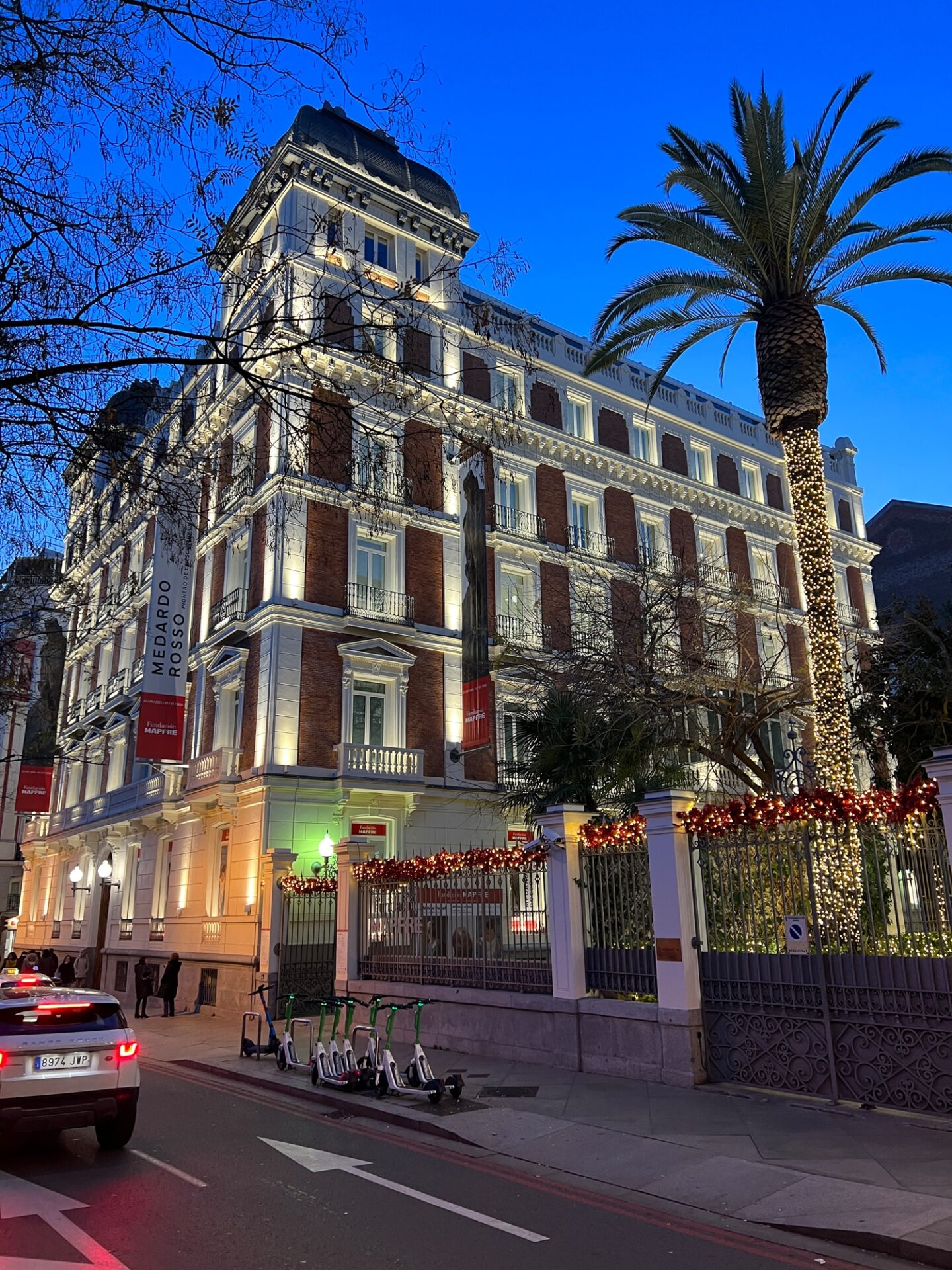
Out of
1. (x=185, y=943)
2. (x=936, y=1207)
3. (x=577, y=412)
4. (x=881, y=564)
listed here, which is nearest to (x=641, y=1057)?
(x=936, y=1207)

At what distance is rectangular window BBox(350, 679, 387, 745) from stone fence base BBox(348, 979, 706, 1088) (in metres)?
10.9

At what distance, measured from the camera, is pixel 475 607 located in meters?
28.2

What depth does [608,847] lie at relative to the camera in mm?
12484

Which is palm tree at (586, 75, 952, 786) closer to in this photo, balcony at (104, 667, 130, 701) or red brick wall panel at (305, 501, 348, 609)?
red brick wall panel at (305, 501, 348, 609)

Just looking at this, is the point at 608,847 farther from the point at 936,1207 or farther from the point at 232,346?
the point at 232,346

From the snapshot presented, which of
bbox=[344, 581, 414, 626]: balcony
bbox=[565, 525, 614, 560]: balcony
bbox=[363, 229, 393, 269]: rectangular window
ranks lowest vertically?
bbox=[344, 581, 414, 626]: balcony

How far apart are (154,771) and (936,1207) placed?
89.7 feet

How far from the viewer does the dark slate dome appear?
92.4 feet

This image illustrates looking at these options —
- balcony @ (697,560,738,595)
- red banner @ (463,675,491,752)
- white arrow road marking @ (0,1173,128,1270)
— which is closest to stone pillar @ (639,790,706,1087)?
white arrow road marking @ (0,1173,128,1270)

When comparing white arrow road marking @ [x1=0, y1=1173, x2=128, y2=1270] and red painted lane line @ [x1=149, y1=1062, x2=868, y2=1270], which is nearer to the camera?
white arrow road marking @ [x1=0, y1=1173, x2=128, y2=1270]

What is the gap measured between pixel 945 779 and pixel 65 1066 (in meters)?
8.50

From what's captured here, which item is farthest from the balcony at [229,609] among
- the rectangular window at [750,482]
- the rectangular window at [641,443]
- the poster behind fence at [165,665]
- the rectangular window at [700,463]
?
the rectangular window at [750,482]

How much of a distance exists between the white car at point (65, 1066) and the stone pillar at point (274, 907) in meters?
11.9

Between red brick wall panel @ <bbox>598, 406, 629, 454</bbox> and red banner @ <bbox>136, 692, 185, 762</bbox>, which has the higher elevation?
red brick wall panel @ <bbox>598, 406, 629, 454</bbox>
